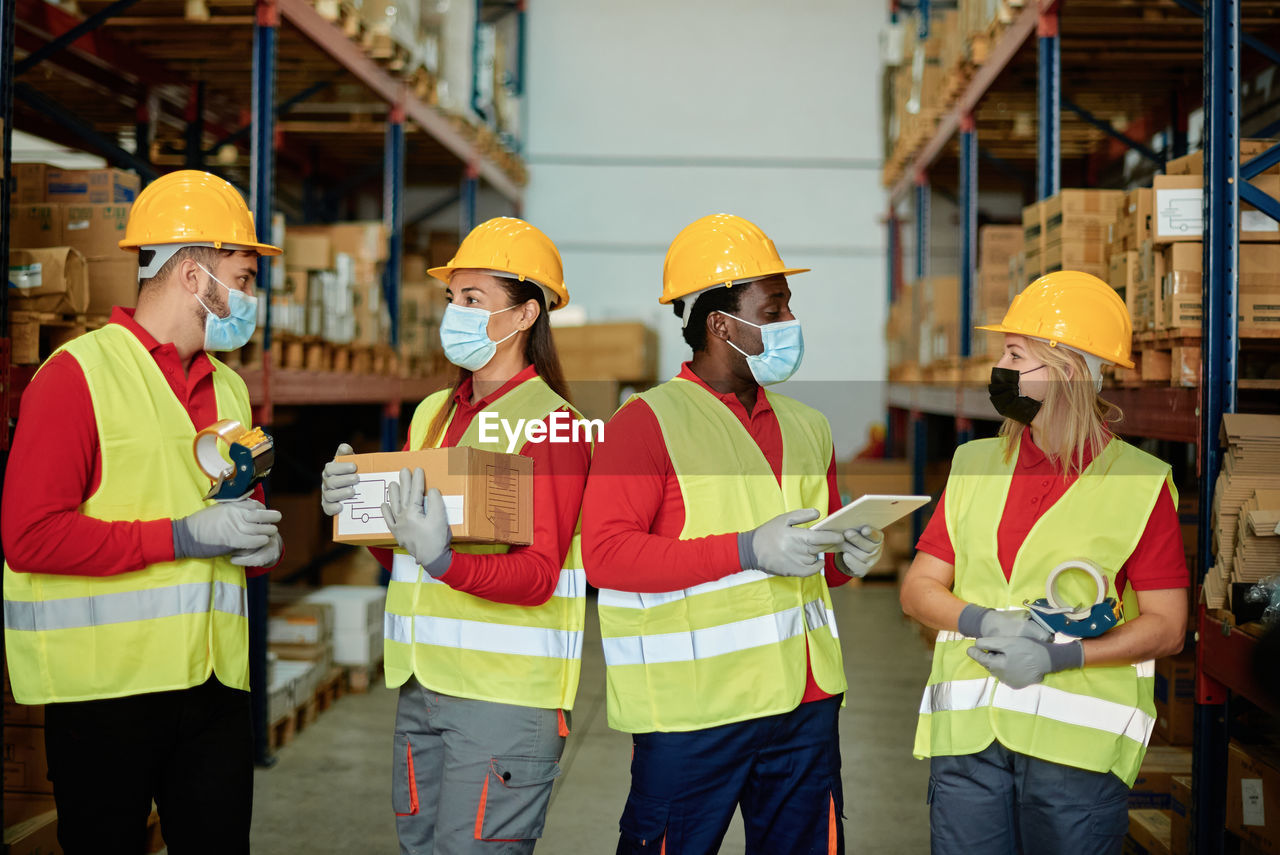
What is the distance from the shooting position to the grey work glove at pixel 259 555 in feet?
8.64

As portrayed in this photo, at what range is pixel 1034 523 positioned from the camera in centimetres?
253

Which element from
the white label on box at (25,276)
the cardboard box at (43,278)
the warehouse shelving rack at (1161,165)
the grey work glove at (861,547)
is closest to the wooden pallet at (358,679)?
the cardboard box at (43,278)

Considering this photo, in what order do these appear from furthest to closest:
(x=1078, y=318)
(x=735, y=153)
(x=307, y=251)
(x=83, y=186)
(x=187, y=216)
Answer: (x=735, y=153), (x=307, y=251), (x=83, y=186), (x=187, y=216), (x=1078, y=318)

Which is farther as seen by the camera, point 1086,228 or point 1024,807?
point 1086,228

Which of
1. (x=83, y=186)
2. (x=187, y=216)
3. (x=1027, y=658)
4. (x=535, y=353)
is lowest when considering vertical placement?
(x=1027, y=658)

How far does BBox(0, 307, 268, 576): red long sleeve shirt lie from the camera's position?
2346mm

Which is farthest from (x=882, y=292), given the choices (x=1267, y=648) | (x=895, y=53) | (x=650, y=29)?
(x=1267, y=648)

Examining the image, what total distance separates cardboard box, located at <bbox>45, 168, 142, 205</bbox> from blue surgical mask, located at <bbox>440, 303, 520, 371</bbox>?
2.23 m

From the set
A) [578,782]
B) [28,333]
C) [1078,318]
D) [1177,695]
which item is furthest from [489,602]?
[1177,695]

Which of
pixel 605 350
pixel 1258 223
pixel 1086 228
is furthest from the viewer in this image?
pixel 605 350

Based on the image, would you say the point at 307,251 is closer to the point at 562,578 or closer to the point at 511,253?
the point at 511,253

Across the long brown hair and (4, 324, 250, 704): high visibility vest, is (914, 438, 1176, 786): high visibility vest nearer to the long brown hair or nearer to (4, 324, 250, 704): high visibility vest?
the long brown hair

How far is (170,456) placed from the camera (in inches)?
101

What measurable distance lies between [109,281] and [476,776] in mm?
2738
